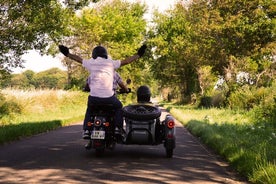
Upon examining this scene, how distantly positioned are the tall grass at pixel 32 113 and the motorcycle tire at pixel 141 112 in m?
4.34

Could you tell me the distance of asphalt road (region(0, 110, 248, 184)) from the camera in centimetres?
644

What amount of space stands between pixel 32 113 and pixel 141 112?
15004 mm

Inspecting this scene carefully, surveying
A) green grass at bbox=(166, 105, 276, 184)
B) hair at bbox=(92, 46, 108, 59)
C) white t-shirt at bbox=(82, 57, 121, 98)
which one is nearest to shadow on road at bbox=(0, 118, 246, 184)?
green grass at bbox=(166, 105, 276, 184)

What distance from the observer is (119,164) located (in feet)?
25.9

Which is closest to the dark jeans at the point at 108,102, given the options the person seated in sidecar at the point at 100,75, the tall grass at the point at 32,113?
the person seated in sidecar at the point at 100,75

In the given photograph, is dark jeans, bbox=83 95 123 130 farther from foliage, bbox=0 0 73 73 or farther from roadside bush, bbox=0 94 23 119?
roadside bush, bbox=0 94 23 119

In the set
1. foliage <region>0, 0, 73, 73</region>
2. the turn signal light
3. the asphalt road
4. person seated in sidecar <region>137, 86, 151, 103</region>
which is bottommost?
the asphalt road

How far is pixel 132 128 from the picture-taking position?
870cm

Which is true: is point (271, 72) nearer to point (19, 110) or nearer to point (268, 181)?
point (19, 110)

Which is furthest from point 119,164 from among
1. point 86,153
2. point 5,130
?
point 5,130

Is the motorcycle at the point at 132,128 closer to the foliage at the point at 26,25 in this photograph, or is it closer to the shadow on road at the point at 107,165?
the shadow on road at the point at 107,165

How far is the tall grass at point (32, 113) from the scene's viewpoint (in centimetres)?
1371

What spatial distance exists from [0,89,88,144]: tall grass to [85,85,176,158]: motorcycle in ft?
13.3

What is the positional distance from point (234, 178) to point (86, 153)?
12.4ft
